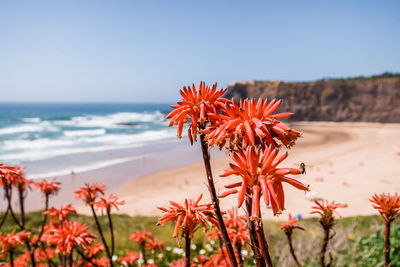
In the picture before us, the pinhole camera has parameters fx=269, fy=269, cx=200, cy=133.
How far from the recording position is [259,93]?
261 ft

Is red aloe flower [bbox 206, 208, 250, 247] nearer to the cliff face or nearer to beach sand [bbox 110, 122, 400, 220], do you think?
beach sand [bbox 110, 122, 400, 220]

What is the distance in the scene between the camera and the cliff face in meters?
63.0

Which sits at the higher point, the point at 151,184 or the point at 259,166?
the point at 259,166

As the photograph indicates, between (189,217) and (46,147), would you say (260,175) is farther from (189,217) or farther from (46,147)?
(46,147)

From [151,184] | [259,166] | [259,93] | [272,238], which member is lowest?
[151,184]

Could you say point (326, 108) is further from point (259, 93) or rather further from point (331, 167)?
point (331, 167)

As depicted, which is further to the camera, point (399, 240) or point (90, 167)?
point (90, 167)

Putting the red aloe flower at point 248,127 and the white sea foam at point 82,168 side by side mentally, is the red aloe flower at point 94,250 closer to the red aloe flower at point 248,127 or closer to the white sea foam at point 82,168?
the red aloe flower at point 248,127

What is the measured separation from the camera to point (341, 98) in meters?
69.2

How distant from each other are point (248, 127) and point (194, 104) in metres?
0.52

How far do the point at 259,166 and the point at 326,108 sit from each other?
7496 cm

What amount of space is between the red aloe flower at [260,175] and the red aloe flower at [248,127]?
0.29 feet

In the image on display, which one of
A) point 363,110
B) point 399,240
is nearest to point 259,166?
point 399,240

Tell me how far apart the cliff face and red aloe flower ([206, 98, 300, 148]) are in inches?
2518
